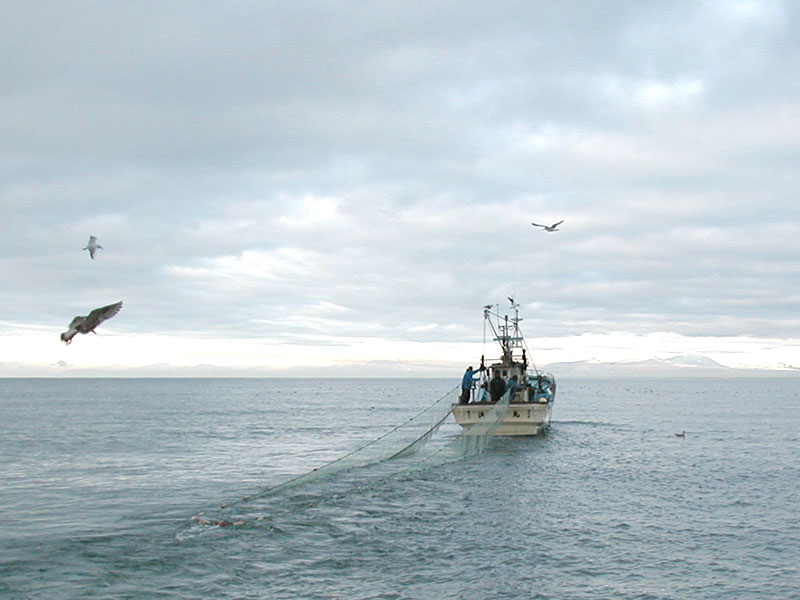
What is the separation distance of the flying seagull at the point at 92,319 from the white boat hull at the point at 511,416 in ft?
103

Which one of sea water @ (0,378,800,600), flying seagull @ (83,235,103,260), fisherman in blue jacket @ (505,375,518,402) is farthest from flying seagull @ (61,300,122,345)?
fisherman in blue jacket @ (505,375,518,402)

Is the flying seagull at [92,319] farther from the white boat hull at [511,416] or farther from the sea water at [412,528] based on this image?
the white boat hull at [511,416]

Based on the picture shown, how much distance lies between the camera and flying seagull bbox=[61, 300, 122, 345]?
38.8 feet

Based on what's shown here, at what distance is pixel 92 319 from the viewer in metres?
12.1

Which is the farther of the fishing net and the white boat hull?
the white boat hull

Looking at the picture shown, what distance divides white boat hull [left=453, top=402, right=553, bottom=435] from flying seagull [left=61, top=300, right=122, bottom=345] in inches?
1241

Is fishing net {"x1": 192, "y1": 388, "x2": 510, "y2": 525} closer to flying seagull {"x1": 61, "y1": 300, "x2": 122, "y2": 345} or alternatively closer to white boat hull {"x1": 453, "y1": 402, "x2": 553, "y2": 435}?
white boat hull {"x1": 453, "y1": 402, "x2": 553, "y2": 435}

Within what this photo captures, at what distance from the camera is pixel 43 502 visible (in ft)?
94.3

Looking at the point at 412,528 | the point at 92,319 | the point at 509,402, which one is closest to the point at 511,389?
the point at 509,402

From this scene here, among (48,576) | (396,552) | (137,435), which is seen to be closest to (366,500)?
(396,552)

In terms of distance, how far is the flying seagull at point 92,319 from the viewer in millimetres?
11836

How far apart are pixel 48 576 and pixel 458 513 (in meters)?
12.5

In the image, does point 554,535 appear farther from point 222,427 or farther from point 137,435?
point 222,427

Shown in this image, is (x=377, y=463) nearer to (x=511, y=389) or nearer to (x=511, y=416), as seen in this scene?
(x=511, y=389)
